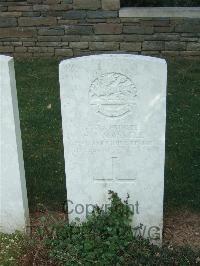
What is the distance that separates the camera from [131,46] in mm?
8547

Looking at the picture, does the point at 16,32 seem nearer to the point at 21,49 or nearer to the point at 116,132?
the point at 21,49

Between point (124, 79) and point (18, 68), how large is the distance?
201 inches

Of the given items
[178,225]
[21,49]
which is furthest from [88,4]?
[178,225]

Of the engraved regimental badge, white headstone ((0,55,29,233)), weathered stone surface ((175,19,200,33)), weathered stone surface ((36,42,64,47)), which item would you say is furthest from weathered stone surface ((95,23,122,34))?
the engraved regimental badge

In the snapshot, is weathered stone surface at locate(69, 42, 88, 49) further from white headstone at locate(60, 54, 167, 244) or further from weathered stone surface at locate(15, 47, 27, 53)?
white headstone at locate(60, 54, 167, 244)

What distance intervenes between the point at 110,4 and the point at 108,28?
1.31 ft

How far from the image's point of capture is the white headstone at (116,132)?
3.65m

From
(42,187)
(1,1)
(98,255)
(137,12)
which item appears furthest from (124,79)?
(1,1)

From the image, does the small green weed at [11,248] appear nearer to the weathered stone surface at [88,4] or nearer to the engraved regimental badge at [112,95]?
the engraved regimental badge at [112,95]

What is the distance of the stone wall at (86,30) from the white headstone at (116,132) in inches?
191

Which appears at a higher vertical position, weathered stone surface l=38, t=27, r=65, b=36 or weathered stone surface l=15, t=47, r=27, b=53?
weathered stone surface l=38, t=27, r=65, b=36

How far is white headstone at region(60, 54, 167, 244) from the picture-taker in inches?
144

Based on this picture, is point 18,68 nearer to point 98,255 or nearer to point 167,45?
point 167,45

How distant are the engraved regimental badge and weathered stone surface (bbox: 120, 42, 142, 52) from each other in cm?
495
